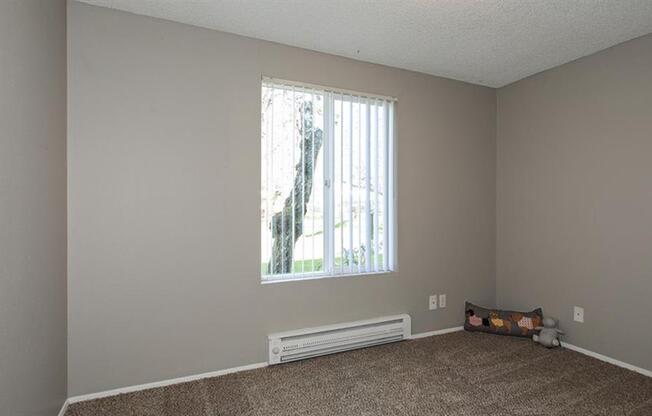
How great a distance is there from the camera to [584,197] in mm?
2947

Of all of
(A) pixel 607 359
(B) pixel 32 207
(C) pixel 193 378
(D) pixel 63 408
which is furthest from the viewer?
(A) pixel 607 359

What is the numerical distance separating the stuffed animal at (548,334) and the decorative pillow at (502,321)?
0.06 m

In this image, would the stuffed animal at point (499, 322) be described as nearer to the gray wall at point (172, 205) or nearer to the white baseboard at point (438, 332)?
the white baseboard at point (438, 332)

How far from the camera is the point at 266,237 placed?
2707 mm

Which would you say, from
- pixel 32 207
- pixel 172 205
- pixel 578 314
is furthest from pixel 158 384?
pixel 578 314

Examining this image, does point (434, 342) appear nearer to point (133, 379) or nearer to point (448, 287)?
point (448, 287)

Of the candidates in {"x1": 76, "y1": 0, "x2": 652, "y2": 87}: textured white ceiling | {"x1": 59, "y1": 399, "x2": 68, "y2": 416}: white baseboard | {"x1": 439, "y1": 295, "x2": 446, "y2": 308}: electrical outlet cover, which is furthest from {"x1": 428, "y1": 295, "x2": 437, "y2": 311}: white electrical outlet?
{"x1": 59, "y1": 399, "x2": 68, "y2": 416}: white baseboard

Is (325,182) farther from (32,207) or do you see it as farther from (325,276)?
(32,207)

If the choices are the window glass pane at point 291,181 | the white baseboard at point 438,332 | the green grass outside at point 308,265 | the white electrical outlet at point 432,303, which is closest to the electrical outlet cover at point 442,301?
the white electrical outlet at point 432,303

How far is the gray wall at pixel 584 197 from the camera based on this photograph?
8.57ft

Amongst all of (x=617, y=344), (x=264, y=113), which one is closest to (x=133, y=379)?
(x=264, y=113)

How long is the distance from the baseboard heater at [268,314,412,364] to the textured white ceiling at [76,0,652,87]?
220 cm

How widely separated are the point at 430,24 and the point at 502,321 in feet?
8.46

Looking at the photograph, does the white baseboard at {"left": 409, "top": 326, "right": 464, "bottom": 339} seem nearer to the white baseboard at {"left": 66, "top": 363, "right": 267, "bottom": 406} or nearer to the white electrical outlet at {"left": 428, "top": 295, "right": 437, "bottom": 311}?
the white electrical outlet at {"left": 428, "top": 295, "right": 437, "bottom": 311}
